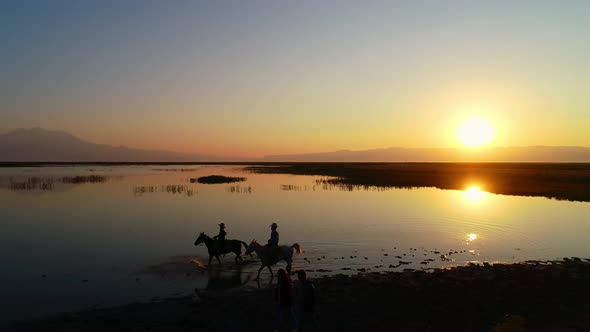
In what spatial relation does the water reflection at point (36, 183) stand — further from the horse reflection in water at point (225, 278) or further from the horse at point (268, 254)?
the horse at point (268, 254)

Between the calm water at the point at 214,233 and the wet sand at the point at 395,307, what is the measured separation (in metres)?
1.49

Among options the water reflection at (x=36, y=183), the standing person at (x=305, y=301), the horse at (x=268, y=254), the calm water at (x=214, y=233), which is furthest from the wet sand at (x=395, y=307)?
the water reflection at (x=36, y=183)

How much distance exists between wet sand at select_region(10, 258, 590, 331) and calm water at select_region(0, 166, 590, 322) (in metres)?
1.49

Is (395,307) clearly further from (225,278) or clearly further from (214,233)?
(214,233)

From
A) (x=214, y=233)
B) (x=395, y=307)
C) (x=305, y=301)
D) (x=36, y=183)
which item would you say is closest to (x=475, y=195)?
(x=214, y=233)

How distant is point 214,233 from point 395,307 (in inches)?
621

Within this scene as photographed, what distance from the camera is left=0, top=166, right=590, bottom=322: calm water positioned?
52.5 ft

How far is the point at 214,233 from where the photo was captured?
2670 centimetres

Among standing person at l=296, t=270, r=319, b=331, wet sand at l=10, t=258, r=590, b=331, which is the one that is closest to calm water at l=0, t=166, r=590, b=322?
wet sand at l=10, t=258, r=590, b=331

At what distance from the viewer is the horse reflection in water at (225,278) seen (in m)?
15.7

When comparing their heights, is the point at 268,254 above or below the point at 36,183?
above

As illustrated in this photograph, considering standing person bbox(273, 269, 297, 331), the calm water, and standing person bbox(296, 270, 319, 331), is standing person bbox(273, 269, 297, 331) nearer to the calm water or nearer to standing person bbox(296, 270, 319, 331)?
standing person bbox(296, 270, 319, 331)

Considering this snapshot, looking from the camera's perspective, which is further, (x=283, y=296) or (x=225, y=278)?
(x=225, y=278)

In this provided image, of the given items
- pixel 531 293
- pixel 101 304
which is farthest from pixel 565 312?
pixel 101 304
